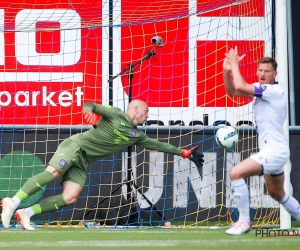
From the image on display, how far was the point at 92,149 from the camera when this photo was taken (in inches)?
403

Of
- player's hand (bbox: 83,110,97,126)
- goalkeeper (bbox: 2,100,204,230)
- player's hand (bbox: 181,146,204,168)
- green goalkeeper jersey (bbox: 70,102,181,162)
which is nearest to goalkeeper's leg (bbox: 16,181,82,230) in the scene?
goalkeeper (bbox: 2,100,204,230)

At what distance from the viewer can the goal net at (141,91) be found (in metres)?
11.1

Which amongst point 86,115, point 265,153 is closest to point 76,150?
point 86,115

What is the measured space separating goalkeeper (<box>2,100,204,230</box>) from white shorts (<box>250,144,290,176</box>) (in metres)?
2.35

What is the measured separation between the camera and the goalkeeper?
999 centimetres

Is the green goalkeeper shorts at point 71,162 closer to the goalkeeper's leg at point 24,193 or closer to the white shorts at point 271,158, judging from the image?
the goalkeeper's leg at point 24,193

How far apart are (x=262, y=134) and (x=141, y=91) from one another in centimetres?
507

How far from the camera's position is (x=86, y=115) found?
9.48 metres

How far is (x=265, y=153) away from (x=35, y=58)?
19.6 ft

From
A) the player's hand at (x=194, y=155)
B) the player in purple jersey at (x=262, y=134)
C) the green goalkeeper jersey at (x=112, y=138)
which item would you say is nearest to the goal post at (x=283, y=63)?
the player's hand at (x=194, y=155)

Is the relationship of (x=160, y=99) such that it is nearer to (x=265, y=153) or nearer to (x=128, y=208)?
(x=128, y=208)

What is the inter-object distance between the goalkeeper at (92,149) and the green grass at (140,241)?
110cm

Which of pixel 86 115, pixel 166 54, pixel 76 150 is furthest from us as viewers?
pixel 166 54

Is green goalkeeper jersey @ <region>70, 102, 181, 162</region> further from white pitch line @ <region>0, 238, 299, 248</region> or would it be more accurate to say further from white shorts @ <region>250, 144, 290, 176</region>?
white pitch line @ <region>0, 238, 299, 248</region>
